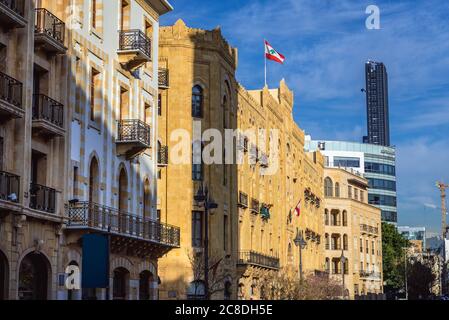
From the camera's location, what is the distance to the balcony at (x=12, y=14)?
2794cm

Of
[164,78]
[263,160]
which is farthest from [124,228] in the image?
[263,160]

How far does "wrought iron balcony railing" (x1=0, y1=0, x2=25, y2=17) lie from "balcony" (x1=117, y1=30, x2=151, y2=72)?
939cm

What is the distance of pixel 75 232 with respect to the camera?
32.5m

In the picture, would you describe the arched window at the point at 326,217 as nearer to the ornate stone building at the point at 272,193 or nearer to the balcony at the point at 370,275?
the balcony at the point at 370,275

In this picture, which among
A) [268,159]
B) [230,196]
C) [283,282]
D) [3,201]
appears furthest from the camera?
[268,159]

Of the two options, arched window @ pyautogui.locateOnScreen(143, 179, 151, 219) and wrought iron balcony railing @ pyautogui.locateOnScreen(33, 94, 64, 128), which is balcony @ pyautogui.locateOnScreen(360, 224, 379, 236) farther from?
wrought iron balcony railing @ pyautogui.locateOnScreen(33, 94, 64, 128)

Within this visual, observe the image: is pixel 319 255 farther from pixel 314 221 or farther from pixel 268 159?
pixel 268 159

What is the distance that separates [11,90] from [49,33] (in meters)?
3.83

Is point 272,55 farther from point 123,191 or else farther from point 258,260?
point 123,191

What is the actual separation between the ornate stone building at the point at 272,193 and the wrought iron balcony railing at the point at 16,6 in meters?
34.4

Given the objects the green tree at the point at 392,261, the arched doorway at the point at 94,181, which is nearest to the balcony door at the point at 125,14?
the arched doorway at the point at 94,181

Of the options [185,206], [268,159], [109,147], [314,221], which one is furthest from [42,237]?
[314,221]

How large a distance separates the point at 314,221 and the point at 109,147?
64271 mm

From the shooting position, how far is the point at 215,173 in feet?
187
